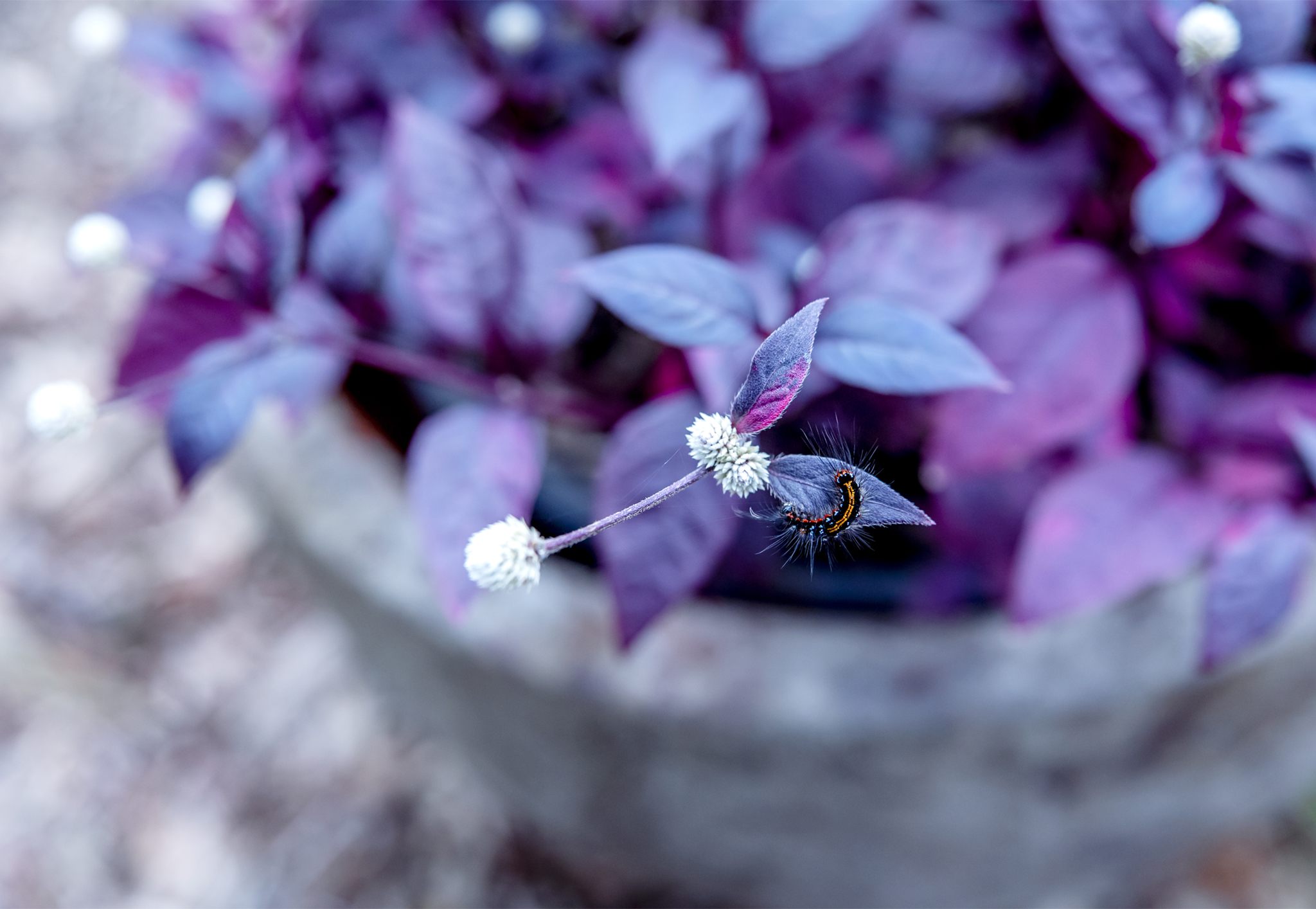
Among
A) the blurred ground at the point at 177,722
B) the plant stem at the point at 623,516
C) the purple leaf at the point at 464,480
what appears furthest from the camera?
the blurred ground at the point at 177,722

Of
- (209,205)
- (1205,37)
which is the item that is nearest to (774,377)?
(1205,37)

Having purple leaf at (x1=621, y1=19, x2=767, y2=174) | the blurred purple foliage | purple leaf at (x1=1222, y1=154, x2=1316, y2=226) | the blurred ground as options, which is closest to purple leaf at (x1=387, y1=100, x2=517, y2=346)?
the blurred purple foliage

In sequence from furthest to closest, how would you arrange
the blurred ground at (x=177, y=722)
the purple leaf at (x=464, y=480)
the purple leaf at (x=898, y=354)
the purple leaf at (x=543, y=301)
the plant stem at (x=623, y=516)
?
1. the blurred ground at (x=177, y=722)
2. the purple leaf at (x=543, y=301)
3. the purple leaf at (x=464, y=480)
4. the purple leaf at (x=898, y=354)
5. the plant stem at (x=623, y=516)

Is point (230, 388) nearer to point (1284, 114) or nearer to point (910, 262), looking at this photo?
point (910, 262)

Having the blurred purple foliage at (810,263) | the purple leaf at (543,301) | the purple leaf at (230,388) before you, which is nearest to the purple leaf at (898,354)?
the blurred purple foliage at (810,263)

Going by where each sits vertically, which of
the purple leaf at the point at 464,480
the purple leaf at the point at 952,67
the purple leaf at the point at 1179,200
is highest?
the purple leaf at the point at 952,67

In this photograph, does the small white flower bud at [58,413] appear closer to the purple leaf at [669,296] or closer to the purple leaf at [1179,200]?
the purple leaf at [669,296]

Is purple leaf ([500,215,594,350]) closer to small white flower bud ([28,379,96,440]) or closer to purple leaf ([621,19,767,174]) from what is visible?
purple leaf ([621,19,767,174])

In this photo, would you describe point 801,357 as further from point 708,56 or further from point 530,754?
point 530,754
